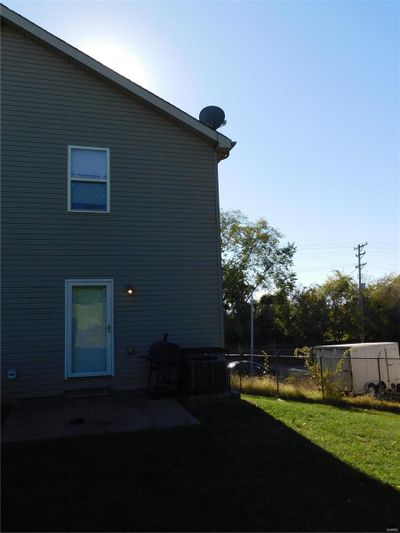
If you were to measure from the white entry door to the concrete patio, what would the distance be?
26.4 inches

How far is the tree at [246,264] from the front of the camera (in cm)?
4481

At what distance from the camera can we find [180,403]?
8016 mm

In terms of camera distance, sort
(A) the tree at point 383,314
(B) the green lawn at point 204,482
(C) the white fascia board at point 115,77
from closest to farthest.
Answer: (B) the green lawn at point 204,482 < (C) the white fascia board at point 115,77 < (A) the tree at point 383,314

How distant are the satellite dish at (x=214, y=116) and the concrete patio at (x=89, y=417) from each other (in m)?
6.94

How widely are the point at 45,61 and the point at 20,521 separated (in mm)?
8487

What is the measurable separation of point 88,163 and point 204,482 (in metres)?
6.76

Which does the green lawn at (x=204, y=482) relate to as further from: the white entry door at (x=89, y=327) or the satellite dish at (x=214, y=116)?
the satellite dish at (x=214, y=116)

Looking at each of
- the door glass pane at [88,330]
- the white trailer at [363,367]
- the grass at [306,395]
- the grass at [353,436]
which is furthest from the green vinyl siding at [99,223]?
the white trailer at [363,367]

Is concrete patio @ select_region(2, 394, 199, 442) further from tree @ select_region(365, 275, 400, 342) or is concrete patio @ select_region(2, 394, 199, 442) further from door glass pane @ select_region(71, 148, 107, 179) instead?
tree @ select_region(365, 275, 400, 342)

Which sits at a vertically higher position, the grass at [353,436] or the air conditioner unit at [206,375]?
the air conditioner unit at [206,375]

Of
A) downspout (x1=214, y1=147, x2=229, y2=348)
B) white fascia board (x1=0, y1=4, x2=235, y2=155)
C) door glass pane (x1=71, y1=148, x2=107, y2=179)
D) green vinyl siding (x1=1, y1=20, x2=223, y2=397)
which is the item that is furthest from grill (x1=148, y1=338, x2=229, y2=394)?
white fascia board (x1=0, y1=4, x2=235, y2=155)

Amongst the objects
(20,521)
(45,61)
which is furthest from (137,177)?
(20,521)

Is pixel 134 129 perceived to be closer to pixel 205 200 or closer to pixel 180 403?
pixel 205 200

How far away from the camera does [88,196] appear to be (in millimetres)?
9164
